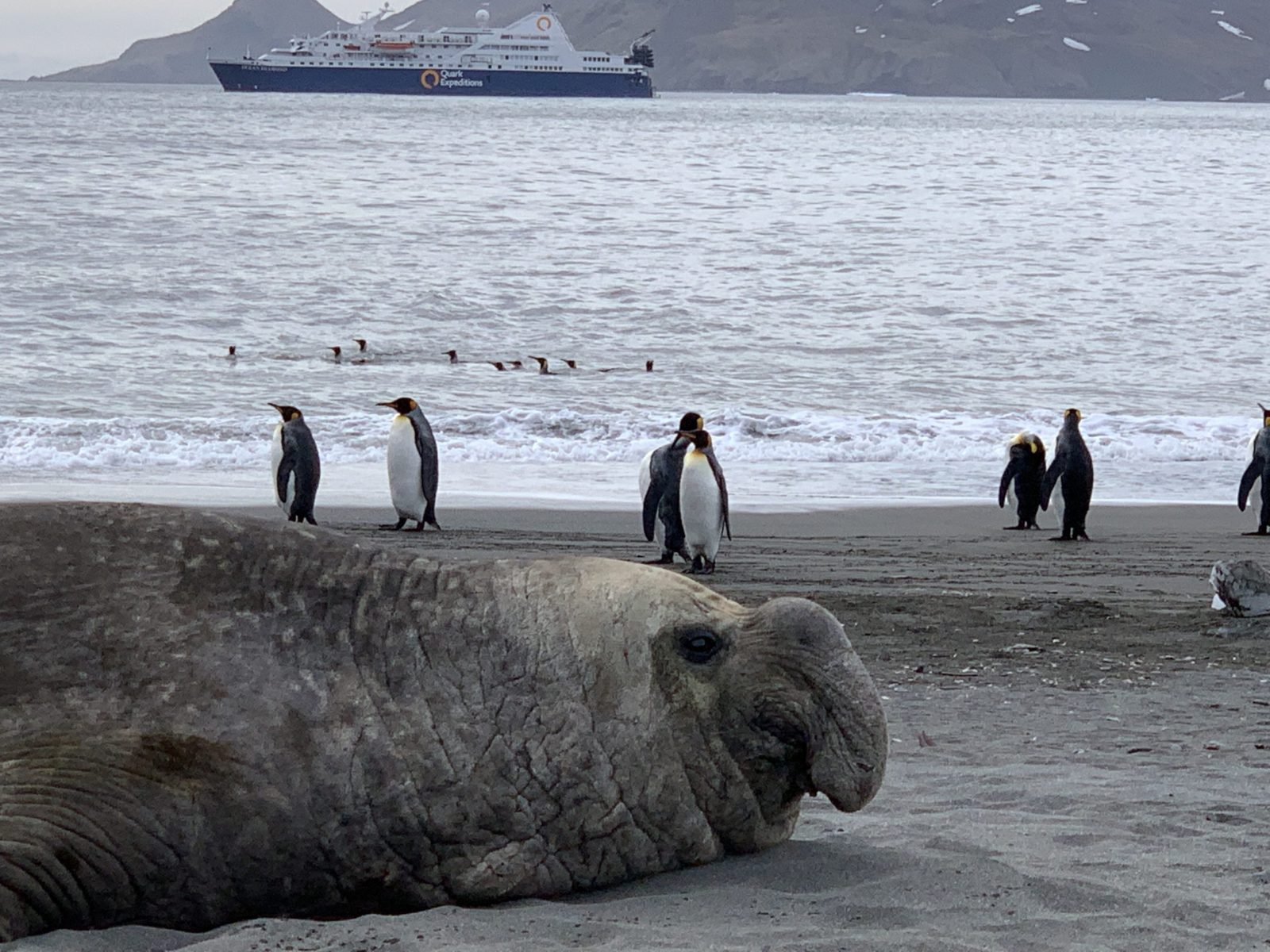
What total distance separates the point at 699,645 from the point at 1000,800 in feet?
4.73

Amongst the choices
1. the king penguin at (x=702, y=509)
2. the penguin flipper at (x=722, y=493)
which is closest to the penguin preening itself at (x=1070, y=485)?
the penguin flipper at (x=722, y=493)

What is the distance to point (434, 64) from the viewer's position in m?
140

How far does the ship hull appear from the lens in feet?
462

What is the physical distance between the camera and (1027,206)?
5412 cm

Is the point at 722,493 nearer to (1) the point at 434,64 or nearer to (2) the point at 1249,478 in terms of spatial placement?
(2) the point at 1249,478

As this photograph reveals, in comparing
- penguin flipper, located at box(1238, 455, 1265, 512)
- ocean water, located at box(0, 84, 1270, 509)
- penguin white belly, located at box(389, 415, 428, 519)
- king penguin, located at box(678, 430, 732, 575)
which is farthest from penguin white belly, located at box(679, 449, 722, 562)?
penguin flipper, located at box(1238, 455, 1265, 512)

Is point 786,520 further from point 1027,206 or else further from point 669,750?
point 1027,206

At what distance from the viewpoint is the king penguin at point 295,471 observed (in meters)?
12.2

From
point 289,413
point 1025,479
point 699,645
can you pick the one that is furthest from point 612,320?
point 699,645

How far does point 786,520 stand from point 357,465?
5077mm

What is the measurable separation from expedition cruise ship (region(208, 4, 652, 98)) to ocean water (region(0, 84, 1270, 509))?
71.8 metres

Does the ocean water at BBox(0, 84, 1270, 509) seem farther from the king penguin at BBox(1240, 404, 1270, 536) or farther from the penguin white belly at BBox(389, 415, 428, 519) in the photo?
the penguin white belly at BBox(389, 415, 428, 519)

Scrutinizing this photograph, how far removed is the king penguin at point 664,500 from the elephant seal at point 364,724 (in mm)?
7057

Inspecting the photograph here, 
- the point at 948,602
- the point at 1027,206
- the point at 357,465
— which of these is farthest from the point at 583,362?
the point at 1027,206
